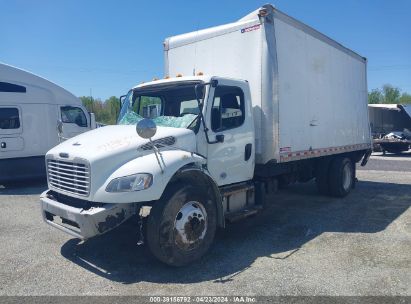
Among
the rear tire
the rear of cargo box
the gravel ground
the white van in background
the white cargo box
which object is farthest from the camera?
the white van in background

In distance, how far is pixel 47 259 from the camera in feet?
17.2

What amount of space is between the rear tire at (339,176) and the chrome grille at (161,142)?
5.47 meters

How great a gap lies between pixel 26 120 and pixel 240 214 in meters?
8.38

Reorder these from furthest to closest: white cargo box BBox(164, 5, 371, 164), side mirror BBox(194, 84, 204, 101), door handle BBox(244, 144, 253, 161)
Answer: white cargo box BBox(164, 5, 371, 164) < door handle BBox(244, 144, 253, 161) < side mirror BBox(194, 84, 204, 101)

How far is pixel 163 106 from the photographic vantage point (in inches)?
241

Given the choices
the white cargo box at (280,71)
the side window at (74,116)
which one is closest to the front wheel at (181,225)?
the white cargo box at (280,71)

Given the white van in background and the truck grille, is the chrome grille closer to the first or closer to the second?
the truck grille

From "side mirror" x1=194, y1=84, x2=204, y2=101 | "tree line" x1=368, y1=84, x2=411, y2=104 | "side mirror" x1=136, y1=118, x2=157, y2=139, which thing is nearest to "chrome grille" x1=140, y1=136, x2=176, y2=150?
"side mirror" x1=136, y1=118, x2=157, y2=139

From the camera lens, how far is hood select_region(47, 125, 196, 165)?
181 inches

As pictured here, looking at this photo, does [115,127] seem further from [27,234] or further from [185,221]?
[27,234]

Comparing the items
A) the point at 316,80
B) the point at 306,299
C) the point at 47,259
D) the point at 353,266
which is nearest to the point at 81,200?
the point at 47,259

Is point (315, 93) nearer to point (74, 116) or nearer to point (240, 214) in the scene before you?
point (240, 214)

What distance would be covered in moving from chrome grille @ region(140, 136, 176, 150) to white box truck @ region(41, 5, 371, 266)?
1 cm

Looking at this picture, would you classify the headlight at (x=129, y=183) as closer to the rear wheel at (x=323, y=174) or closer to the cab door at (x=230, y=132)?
the cab door at (x=230, y=132)
